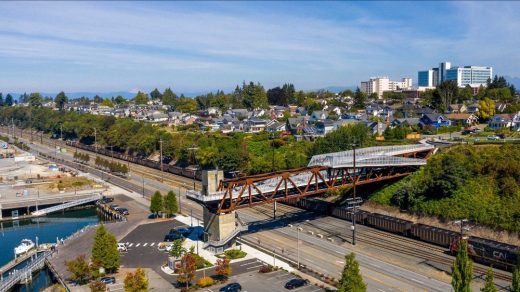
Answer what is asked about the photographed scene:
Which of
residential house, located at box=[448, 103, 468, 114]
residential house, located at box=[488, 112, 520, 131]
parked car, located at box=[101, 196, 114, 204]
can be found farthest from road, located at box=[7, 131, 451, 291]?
residential house, located at box=[448, 103, 468, 114]

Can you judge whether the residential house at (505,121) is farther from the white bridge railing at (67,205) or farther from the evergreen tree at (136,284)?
the evergreen tree at (136,284)

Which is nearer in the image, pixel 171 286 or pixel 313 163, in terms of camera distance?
Result: pixel 171 286

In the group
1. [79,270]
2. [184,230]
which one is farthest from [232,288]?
[184,230]

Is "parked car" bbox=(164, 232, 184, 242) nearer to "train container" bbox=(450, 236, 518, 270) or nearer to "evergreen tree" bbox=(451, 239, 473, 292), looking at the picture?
"train container" bbox=(450, 236, 518, 270)

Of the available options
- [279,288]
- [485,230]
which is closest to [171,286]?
[279,288]

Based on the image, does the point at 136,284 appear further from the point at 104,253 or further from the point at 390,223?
the point at 390,223

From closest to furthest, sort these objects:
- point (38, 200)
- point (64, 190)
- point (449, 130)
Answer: point (38, 200) < point (64, 190) < point (449, 130)

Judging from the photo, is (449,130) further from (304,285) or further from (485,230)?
(304,285)
